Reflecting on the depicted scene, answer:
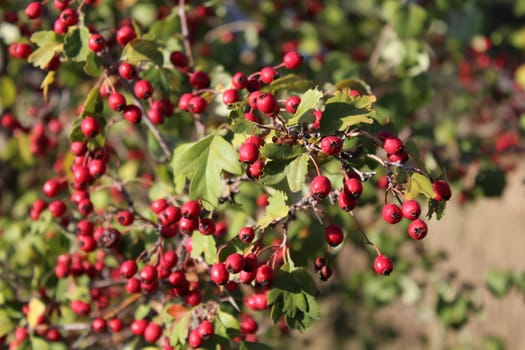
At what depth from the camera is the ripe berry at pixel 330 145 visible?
6.87ft

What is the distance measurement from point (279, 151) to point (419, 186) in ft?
1.96

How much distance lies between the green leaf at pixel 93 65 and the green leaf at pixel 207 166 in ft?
2.33

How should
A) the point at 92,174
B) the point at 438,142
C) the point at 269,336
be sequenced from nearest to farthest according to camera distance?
the point at 92,174 → the point at 438,142 → the point at 269,336

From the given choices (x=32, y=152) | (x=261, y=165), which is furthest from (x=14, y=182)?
(x=261, y=165)

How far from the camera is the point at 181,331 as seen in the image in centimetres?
257

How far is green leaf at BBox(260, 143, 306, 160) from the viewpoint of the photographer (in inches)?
83.3

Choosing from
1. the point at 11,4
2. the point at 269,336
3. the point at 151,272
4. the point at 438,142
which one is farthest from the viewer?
the point at 269,336

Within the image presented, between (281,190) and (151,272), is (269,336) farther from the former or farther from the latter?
(281,190)

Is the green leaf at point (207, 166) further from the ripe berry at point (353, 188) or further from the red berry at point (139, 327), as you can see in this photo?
the red berry at point (139, 327)

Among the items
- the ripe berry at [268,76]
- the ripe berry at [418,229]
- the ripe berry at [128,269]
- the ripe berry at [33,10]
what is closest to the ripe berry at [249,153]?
the ripe berry at [268,76]

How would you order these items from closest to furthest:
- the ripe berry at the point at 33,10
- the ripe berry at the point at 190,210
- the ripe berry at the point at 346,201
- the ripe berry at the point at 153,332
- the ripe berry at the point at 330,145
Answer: the ripe berry at the point at 330,145 < the ripe berry at the point at 346,201 < the ripe berry at the point at 190,210 < the ripe berry at the point at 153,332 < the ripe berry at the point at 33,10

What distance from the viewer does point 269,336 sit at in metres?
6.17

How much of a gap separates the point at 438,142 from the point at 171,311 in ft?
12.8

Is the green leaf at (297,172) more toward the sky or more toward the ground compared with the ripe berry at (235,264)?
more toward the sky
